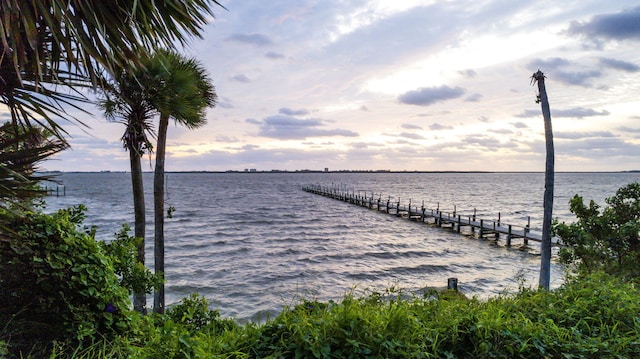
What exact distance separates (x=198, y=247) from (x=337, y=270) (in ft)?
33.9

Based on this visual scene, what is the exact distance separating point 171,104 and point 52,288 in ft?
16.9

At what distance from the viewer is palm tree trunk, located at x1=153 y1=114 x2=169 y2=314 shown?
348 inches

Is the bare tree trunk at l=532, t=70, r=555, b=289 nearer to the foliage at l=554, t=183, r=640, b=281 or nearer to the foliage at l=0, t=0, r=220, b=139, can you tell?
the foliage at l=554, t=183, r=640, b=281

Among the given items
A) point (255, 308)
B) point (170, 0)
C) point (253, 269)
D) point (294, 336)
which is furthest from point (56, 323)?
point (253, 269)

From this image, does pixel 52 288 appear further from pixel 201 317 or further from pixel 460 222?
pixel 460 222

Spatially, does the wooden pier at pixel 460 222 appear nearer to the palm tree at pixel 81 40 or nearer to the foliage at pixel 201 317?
the foliage at pixel 201 317

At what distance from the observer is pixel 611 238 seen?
805cm

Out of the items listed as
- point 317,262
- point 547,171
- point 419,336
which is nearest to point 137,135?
point 419,336

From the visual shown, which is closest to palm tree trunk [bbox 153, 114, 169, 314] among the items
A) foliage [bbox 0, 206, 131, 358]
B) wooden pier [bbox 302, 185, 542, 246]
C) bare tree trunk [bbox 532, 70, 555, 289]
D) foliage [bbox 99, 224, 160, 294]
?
foliage [bbox 99, 224, 160, 294]

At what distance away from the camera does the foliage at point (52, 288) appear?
3.89m

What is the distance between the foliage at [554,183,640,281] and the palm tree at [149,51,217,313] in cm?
926

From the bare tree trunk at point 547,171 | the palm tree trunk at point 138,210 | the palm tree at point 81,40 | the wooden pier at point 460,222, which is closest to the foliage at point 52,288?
the palm tree at point 81,40

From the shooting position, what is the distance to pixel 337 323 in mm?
2410

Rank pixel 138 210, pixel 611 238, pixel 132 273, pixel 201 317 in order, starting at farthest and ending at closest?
pixel 138 210 < pixel 611 238 < pixel 132 273 < pixel 201 317
